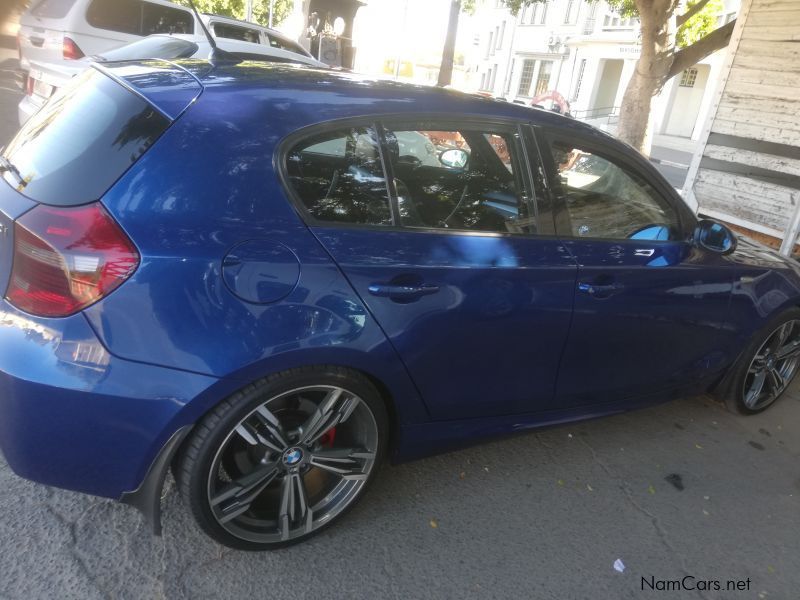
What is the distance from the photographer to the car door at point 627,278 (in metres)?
2.79

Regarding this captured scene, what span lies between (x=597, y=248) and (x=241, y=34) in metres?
9.66

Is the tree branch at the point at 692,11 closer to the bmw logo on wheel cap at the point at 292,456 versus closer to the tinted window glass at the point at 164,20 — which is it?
the tinted window glass at the point at 164,20

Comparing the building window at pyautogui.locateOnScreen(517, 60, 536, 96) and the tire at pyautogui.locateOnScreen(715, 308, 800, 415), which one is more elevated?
the building window at pyautogui.locateOnScreen(517, 60, 536, 96)

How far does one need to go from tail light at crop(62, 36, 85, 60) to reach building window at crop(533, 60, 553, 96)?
35.1 m

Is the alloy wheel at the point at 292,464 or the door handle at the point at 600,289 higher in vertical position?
the door handle at the point at 600,289

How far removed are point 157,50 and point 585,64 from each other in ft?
110

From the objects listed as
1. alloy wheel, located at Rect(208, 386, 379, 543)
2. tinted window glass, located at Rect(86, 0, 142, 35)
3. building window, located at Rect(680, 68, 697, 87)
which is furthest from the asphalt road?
building window, located at Rect(680, 68, 697, 87)

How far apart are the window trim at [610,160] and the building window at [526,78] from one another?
40.3 meters

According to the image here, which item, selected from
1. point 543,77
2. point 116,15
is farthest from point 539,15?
point 116,15

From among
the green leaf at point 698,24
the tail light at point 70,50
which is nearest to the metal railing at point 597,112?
the green leaf at point 698,24

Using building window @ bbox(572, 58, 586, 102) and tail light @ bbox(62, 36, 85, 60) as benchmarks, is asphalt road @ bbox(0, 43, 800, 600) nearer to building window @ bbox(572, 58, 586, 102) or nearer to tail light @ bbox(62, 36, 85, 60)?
tail light @ bbox(62, 36, 85, 60)

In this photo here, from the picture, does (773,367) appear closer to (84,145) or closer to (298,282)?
(298,282)

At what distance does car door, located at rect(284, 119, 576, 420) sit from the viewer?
2.23m

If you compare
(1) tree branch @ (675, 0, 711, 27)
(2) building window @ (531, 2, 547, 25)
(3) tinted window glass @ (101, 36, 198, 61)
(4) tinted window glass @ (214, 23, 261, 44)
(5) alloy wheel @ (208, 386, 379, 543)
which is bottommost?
(5) alloy wheel @ (208, 386, 379, 543)
